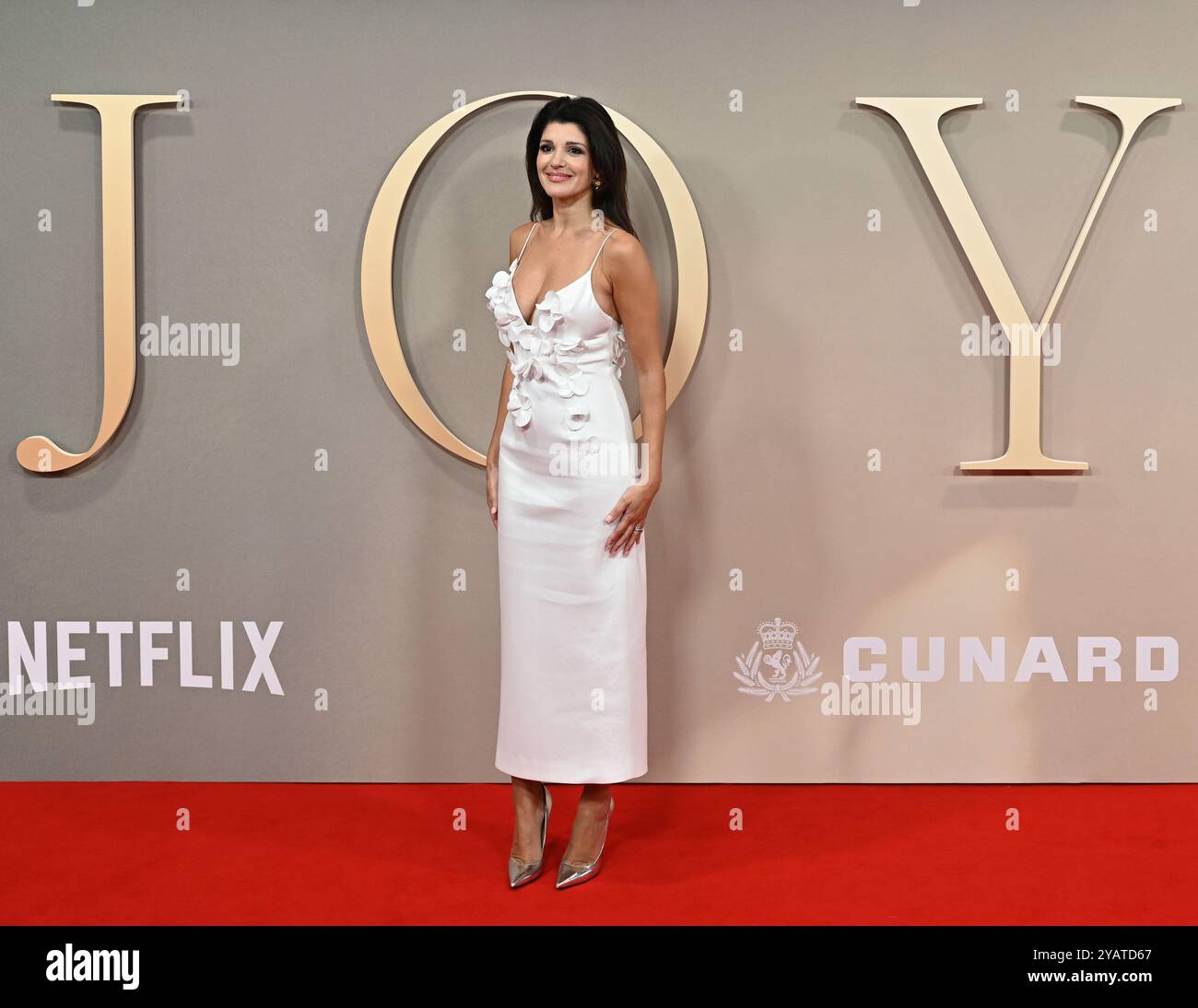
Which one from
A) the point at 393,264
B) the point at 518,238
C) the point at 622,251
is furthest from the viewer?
the point at 393,264

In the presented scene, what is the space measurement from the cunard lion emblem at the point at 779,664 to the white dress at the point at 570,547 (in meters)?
0.73

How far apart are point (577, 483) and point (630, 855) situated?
1077 mm

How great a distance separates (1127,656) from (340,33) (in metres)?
3.25

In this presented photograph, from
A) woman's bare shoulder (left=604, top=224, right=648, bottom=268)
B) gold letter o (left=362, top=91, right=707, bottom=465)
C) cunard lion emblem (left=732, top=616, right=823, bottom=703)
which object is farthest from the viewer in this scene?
cunard lion emblem (left=732, top=616, right=823, bottom=703)

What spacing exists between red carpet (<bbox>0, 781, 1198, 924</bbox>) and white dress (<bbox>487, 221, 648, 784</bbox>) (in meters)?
0.34

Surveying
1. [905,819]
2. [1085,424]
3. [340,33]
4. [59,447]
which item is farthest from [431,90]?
[905,819]

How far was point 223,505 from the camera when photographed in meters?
3.43

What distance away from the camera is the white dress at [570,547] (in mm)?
2719

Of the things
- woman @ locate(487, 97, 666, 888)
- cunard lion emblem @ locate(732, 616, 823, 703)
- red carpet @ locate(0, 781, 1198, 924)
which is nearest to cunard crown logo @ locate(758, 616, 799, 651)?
cunard lion emblem @ locate(732, 616, 823, 703)

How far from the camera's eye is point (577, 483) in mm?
2715

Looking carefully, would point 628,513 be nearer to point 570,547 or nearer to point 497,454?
point 570,547

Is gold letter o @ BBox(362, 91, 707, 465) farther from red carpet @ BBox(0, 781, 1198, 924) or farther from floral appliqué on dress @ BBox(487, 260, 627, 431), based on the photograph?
red carpet @ BBox(0, 781, 1198, 924)

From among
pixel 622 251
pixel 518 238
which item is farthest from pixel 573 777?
pixel 518 238

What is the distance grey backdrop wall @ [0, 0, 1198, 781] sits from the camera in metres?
3.32
